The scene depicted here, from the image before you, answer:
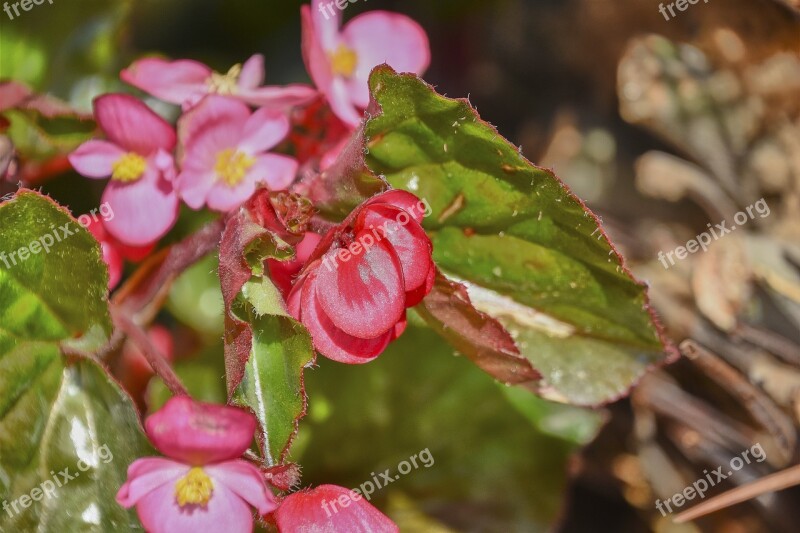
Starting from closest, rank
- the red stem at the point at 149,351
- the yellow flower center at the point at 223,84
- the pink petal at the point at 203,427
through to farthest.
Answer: the pink petal at the point at 203,427 < the red stem at the point at 149,351 < the yellow flower center at the point at 223,84

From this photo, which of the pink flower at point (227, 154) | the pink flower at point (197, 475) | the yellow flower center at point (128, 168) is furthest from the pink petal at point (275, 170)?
the pink flower at point (197, 475)

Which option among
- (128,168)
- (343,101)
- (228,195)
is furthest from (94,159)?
(343,101)

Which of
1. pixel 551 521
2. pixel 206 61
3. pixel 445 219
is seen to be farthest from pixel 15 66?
pixel 551 521

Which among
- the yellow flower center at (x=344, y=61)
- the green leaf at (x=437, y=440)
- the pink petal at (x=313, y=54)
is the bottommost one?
the green leaf at (x=437, y=440)

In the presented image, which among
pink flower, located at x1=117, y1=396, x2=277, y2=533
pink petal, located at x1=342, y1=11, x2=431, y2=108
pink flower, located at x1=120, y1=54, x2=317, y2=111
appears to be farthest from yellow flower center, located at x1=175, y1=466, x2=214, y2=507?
pink petal, located at x1=342, y1=11, x2=431, y2=108

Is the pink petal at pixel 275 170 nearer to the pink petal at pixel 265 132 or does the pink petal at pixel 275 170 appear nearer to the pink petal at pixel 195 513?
the pink petal at pixel 265 132

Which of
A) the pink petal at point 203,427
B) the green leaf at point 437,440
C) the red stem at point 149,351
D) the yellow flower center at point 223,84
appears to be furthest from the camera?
the green leaf at point 437,440

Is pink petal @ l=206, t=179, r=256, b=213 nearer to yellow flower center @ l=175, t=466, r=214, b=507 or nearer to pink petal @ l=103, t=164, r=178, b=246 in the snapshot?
pink petal @ l=103, t=164, r=178, b=246
